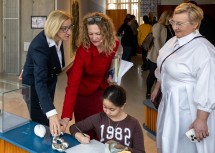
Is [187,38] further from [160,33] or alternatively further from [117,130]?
[160,33]

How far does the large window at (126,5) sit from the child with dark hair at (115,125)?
564 inches

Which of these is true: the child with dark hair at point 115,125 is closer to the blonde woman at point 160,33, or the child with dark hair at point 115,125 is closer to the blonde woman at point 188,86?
the blonde woman at point 188,86

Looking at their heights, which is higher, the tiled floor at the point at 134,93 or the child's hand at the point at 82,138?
the child's hand at the point at 82,138

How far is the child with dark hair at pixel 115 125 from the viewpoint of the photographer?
83.1 inches

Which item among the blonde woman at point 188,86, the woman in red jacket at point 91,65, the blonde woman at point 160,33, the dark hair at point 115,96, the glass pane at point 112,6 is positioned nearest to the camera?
the dark hair at point 115,96

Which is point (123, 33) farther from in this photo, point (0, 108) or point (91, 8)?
point (0, 108)

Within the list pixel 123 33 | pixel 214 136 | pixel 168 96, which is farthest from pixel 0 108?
pixel 123 33

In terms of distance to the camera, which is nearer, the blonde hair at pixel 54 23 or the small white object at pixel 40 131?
the small white object at pixel 40 131

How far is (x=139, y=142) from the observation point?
6.95ft

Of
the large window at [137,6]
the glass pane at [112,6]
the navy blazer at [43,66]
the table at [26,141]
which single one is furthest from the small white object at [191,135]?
the glass pane at [112,6]

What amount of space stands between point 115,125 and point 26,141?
58 centimetres

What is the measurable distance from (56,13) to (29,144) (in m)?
0.90

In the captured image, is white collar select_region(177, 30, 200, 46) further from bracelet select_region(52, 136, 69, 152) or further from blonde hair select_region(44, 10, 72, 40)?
bracelet select_region(52, 136, 69, 152)

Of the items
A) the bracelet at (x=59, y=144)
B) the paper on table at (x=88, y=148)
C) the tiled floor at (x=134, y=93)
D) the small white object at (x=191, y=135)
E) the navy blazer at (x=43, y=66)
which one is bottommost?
the tiled floor at (x=134, y=93)
